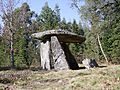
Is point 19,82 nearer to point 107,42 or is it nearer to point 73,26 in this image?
point 107,42

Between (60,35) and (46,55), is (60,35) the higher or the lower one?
the higher one

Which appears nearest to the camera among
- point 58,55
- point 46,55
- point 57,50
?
point 58,55

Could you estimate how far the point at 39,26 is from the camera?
188ft

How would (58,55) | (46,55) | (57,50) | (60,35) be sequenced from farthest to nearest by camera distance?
(46,55) < (60,35) < (57,50) < (58,55)

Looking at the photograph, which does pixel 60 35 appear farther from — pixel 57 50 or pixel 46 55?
pixel 46 55

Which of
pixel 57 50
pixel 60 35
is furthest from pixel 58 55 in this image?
pixel 60 35

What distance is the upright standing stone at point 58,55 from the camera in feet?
63.6

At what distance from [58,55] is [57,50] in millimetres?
448

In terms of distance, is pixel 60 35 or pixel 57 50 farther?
pixel 60 35

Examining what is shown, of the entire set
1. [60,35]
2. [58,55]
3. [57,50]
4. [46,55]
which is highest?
[60,35]

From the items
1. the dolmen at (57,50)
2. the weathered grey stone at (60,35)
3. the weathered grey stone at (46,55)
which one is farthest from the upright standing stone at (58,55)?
the weathered grey stone at (46,55)

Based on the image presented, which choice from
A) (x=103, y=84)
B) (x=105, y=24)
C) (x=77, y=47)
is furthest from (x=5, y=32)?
(x=103, y=84)

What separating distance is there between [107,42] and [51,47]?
2687 cm

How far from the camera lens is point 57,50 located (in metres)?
20.4
